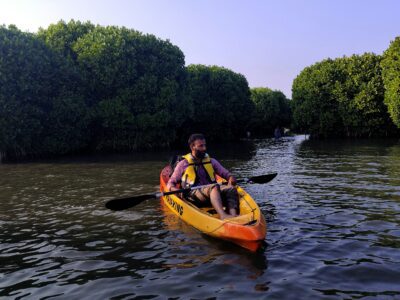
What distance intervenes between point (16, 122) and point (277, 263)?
30.0 metres

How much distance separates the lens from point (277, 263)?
7262mm

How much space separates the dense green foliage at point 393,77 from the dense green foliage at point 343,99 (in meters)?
8.49

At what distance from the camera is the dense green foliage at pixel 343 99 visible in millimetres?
53219

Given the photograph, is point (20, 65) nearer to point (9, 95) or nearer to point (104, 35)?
point (9, 95)

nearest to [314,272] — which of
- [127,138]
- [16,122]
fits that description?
[16,122]

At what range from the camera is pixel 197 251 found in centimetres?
818

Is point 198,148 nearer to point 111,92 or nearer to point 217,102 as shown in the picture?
point 111,92

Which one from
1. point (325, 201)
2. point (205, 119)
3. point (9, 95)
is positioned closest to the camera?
point (325, 201)

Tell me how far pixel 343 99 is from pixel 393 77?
12531mm

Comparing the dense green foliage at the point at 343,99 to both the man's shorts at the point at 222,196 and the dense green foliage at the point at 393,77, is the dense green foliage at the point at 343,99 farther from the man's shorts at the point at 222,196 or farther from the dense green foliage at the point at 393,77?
the man's shorts at the point at 222,196

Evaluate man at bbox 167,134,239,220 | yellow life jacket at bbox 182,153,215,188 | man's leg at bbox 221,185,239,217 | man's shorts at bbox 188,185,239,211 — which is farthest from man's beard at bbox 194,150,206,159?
man's leg at bbox 221,185,239,217

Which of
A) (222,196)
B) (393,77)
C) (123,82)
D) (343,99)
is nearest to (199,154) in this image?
Answer: (222,196)

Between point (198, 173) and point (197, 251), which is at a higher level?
point (198, 173)

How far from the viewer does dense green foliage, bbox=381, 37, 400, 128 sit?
138 feet
